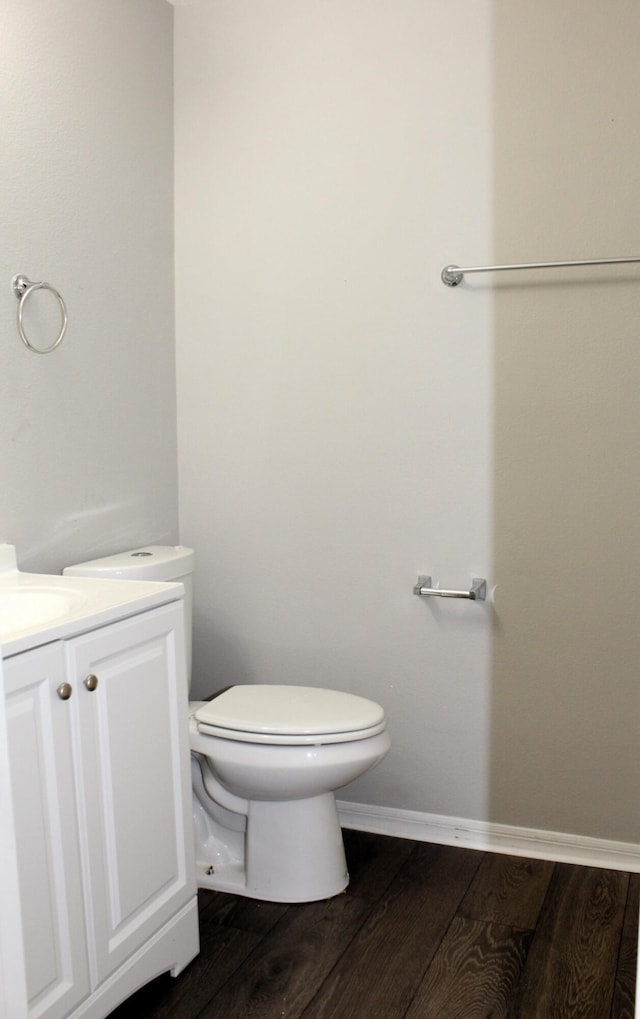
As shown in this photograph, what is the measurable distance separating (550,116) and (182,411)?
1.18 meters

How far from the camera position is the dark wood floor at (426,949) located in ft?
5.66

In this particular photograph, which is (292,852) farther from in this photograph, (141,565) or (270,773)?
(141,565)

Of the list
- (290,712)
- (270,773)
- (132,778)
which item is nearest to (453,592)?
(290,712)

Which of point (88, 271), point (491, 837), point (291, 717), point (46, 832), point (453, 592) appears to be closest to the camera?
point (46, 832)

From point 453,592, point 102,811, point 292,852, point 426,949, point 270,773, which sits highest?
point 453,592

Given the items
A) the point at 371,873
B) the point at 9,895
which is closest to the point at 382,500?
the point at 371,873

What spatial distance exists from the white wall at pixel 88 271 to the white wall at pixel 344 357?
0.12 m

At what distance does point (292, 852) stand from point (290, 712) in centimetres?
32

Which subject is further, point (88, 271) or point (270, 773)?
point (88, 271)

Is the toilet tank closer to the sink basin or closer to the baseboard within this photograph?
the sink basin

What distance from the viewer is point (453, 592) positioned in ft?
7.39

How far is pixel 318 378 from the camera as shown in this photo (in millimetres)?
2422

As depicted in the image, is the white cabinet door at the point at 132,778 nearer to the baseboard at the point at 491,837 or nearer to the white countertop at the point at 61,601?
the white countertop at the point at 61,601

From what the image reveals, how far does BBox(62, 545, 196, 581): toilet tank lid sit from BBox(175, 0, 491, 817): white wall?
32 cm
